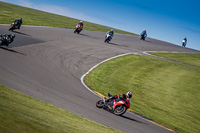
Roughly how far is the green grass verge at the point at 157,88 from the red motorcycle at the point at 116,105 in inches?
93.5

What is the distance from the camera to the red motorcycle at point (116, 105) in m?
11.6

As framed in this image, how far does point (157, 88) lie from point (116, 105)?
788 centimetres

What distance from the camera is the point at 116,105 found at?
11.5 m

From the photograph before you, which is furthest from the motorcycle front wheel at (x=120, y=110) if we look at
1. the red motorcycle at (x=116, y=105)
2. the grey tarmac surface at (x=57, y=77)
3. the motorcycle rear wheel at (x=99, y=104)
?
the motorcycle rear wheel at (x=99, y=104)

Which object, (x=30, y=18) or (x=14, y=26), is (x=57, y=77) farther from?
(x=30, y=18)

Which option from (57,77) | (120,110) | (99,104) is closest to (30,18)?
(57,77)

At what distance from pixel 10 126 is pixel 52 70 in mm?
11584

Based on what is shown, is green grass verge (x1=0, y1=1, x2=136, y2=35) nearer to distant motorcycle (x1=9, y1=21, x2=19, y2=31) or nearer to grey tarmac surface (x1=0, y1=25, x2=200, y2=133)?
distant motorcycle (x1=9, y1=21, x2=19, y2=31)

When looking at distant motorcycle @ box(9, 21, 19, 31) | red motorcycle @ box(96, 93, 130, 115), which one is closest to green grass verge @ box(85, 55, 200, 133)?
red motorcycle @ box(96, 93, 130, 115)

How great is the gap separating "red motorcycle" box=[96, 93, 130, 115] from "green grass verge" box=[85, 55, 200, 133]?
237cm

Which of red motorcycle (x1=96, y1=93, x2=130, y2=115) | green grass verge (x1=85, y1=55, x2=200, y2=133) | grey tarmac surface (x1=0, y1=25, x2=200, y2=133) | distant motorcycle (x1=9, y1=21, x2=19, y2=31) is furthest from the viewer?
distant motorcycle (x1=9, y1=21, x2=19, y2=31)

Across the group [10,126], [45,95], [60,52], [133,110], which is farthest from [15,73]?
[60,52]

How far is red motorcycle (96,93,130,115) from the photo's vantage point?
11578 millimetres

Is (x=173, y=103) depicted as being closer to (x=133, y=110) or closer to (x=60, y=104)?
(x=133, y=110)
